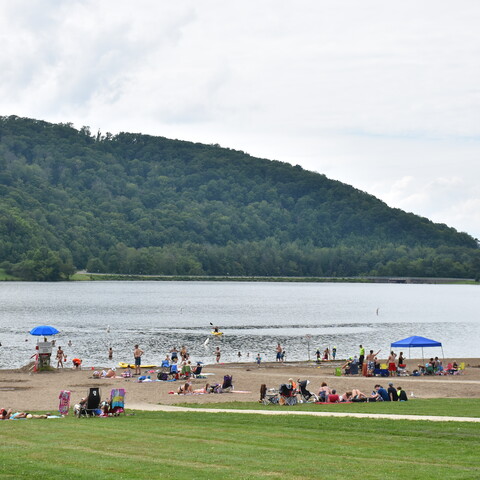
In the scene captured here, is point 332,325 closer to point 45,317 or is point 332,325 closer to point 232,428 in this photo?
point 45,317

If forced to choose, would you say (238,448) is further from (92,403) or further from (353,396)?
(353,396)

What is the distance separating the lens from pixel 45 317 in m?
111

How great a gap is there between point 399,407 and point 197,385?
1345cm

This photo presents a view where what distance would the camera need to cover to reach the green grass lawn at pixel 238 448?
1474 centimetres

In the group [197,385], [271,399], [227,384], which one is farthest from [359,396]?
[197,385]

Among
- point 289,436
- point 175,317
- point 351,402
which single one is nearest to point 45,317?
point 175,317

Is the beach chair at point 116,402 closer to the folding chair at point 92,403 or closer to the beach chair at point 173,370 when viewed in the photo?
the folding chair at point 92,403

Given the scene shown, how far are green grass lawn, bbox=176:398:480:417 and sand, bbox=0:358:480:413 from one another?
9.98ft

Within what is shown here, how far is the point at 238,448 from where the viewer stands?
17.2 m

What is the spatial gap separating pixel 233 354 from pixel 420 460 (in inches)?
1938

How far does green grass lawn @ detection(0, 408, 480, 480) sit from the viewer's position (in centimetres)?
1474

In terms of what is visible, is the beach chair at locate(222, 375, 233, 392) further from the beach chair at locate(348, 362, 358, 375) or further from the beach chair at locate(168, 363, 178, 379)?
the beach chair at locate(348, 362, 358, 375)

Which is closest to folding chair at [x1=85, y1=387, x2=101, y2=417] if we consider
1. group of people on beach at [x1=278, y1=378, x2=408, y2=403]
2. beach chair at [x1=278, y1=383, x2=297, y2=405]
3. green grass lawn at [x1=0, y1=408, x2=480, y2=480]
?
green grass lawn at [x1=0, y1=408, x2=480, y2=480]

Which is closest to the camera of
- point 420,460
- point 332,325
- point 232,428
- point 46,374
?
point 420,460
